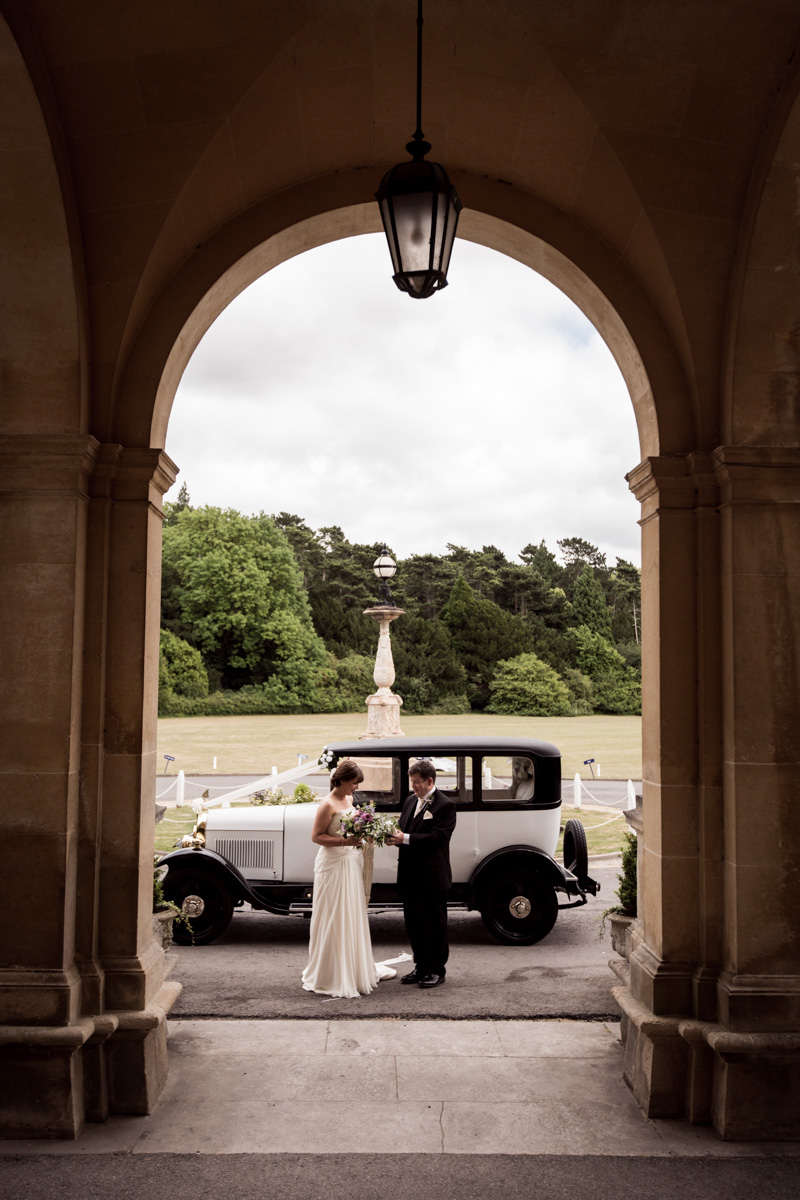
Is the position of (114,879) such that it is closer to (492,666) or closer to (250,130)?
(250,130)

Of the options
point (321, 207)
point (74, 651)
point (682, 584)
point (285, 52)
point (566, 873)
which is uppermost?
point (285, 52)

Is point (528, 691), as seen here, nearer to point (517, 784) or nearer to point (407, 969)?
point (517, 784)

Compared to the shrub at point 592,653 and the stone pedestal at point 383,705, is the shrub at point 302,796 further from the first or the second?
the shrub at point 592,653

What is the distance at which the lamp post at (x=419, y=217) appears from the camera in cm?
369

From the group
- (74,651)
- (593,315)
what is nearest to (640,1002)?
(74,651)

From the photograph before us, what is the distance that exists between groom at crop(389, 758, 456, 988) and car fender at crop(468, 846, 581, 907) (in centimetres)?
147

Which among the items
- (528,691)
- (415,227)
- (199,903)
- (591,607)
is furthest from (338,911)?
(591,607)

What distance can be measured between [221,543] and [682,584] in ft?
148

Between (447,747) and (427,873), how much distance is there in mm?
1904

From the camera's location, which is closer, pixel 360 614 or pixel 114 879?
pixel 114 879

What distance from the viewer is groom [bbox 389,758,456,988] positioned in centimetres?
721

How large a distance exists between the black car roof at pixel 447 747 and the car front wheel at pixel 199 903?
5.73ft

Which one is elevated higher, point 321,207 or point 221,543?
point 221,543

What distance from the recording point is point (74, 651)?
454 centimetres
